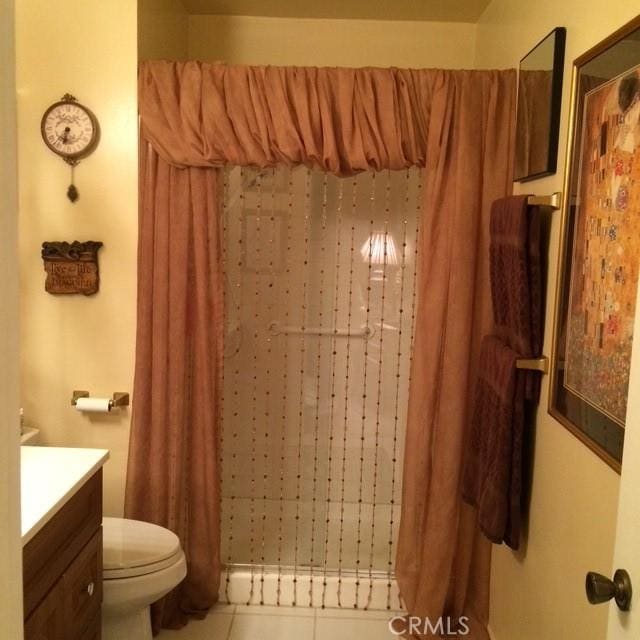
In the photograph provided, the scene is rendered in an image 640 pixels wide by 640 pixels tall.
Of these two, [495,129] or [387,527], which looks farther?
[387,527]

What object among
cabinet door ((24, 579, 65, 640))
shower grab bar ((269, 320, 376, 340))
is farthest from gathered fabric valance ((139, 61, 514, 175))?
cabinet door ((24, 579, 65, 640))

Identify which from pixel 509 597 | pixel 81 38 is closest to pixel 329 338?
pixel 509 597

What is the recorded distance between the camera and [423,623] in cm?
226

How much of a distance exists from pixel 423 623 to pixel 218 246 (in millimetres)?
1607

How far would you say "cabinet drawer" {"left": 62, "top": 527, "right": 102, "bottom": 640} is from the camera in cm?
152

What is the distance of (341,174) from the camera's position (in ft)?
7.22

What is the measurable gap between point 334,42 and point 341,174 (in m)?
0.84

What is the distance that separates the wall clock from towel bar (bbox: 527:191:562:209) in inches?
60.3

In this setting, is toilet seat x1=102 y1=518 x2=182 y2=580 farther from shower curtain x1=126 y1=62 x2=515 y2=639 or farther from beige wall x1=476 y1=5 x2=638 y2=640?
beige wall x1=476 y1=5 x2=638 y2=640

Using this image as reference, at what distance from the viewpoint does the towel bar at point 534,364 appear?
5.65 ft

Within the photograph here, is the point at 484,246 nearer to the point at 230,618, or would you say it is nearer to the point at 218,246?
the point at 218,246

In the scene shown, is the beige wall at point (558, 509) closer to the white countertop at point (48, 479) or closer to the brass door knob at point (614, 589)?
the brass door knob at point (614, 589)

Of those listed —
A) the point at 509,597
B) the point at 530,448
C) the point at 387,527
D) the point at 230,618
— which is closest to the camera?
the point at 530,448

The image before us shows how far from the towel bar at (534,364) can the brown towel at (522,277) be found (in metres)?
0.02
